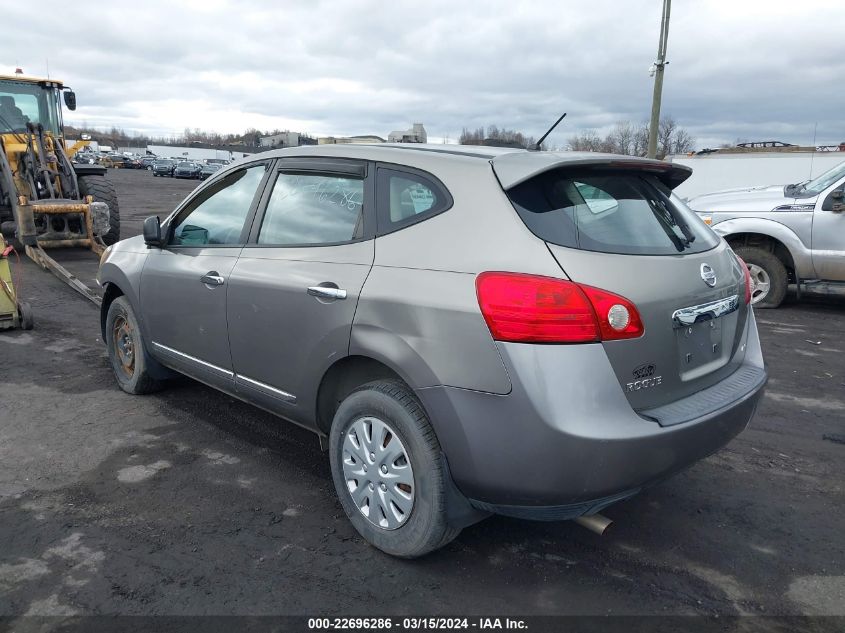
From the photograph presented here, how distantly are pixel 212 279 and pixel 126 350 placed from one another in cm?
163

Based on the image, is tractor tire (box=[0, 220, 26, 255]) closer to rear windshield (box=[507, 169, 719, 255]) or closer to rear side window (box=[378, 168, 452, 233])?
rear side window (box=[378, 168, 452, 233])

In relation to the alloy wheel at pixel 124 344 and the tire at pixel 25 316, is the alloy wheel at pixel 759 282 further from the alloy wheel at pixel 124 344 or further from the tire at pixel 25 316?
the tire at pixel 25 316

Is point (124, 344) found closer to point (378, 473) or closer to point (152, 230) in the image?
point (152, 230)

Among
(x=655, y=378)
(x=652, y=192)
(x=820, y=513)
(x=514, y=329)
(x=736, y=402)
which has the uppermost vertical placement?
(x=652, y=192)

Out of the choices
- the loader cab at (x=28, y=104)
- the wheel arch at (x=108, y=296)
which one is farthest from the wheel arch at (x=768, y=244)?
the loader cab at (x=28, y=104)

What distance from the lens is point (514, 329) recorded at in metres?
2.48

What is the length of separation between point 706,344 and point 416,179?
58.3 inches

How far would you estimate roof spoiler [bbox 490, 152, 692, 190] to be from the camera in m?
2.76

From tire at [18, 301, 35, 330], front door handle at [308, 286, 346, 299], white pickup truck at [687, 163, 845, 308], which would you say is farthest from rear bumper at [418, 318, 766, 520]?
white pickup truck at [687, 163, 845, 308]

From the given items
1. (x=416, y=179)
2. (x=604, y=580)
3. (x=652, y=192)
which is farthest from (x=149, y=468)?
(x=652, y=192)

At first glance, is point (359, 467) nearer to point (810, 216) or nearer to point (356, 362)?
point (356, 362)

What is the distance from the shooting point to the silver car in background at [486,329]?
8.16ft

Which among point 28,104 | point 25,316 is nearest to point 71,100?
point 28,104

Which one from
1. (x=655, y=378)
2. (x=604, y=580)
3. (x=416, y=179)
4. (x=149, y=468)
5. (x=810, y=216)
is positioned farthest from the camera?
(x=810, y=216)
